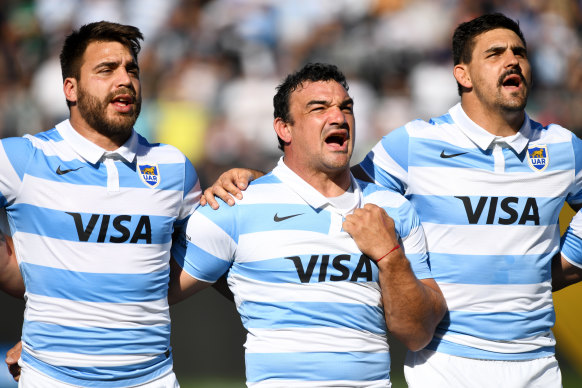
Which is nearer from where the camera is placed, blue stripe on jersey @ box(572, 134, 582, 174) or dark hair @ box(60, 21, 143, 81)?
dark hair @ box(60, 21, 143, 81)

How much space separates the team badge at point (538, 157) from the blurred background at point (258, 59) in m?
3.95

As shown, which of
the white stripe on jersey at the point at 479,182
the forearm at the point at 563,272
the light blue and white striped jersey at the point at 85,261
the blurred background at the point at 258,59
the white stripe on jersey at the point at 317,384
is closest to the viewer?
the white stripe on jersey at the point at 317,384

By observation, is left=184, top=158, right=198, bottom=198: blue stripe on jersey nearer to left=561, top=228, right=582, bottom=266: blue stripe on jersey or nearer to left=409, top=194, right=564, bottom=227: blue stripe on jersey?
left=409, top=194, right=564, bottom=227: blue stripe on jersey

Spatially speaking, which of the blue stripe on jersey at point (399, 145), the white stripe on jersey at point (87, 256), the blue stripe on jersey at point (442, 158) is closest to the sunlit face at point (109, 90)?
the white stripe on jersey at point (87, 256)

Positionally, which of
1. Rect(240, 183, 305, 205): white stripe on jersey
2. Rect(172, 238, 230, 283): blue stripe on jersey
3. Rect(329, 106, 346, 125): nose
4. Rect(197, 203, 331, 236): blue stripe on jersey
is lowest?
Rect(172, 238, 230, 283): blue stripe on jersey

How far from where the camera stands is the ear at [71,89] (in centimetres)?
352

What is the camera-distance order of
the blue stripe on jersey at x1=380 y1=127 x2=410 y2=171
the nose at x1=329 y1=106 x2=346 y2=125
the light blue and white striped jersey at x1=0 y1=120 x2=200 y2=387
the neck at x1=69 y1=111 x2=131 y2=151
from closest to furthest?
the light blue and white striped jersey at x1=0 y1=120 x2=200 y2=387 < the nose at x1=329 y1=106 x2=346 y2=125 < the neck at x1=69 y1=111 x2=131 y2=151 < the blue stripe on jersey at x1=380 y1=127 x2=410 y2=171

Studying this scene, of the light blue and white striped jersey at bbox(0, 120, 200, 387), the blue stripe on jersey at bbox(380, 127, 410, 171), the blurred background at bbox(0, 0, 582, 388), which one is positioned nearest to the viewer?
the light blue and white striped jersey at bbox(0, 120, 200, 387)

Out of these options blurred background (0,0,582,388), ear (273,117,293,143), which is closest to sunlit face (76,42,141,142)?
ear (273,117,293,143)

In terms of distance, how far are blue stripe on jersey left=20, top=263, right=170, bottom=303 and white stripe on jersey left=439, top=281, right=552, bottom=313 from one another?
1.38 meters

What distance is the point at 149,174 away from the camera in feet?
11.5

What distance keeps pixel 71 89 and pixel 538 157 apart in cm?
222

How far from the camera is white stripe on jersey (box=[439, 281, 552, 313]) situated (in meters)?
3.51

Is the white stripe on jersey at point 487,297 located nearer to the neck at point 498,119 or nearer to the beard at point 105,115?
the neck at point 498,119
